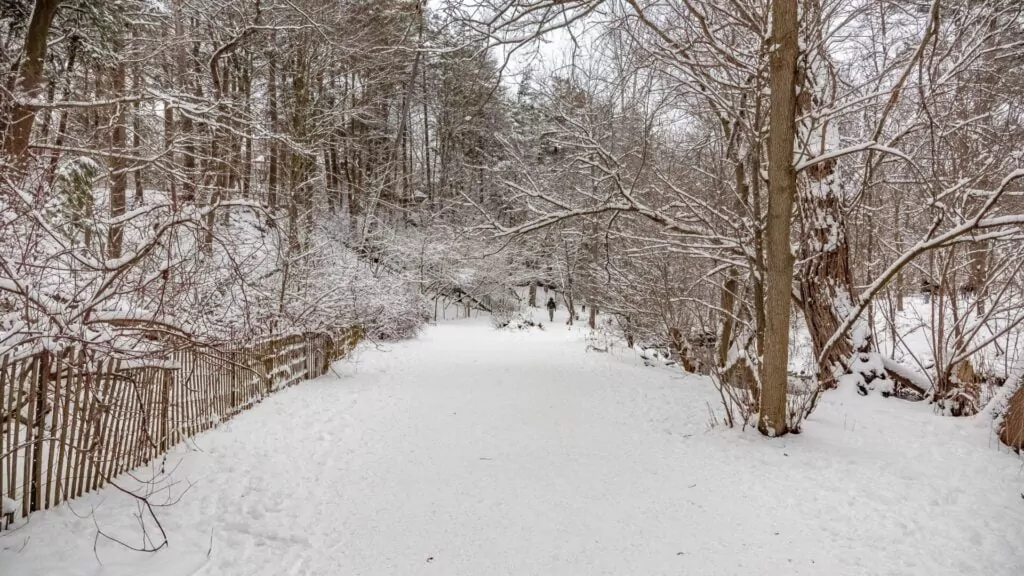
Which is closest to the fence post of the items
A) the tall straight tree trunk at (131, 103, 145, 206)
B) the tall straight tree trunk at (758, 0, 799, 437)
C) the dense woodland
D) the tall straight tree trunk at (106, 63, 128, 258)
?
the dense woodland

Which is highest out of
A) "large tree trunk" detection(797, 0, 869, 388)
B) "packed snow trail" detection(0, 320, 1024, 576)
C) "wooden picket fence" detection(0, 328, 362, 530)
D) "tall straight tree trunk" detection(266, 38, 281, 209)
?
"tall straight tree trunk" detection(266, 38, 281, 209)

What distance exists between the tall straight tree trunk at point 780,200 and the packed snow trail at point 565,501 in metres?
0.64

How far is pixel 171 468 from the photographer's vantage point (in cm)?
458

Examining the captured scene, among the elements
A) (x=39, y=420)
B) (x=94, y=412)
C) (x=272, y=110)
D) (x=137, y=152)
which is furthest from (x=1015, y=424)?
(x=272, y=110)

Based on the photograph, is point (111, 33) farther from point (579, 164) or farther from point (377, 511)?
point (377, 511)

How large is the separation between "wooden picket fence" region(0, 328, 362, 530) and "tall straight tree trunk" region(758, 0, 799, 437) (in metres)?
4.84

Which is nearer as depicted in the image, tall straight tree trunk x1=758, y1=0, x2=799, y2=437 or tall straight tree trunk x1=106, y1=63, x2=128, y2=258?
tall straight tree trunk x1=106, y1=63, x2=128, y2=258

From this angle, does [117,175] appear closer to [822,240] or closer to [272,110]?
[272,110]

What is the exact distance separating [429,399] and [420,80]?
19292mm

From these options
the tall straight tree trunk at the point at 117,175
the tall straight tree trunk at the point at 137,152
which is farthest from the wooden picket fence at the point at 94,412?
the tall straight tree trunk at the point at 137,152

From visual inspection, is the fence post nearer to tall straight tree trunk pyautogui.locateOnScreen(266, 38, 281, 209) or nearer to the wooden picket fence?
the wooden picket fence

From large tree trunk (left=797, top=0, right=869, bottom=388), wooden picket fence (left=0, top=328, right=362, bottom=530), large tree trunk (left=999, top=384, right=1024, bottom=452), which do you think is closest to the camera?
wooden picket fence (left=0, top=328, right=362, bottom=530)

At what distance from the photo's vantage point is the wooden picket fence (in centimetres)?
304

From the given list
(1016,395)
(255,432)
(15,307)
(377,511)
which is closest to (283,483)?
(377,511)
